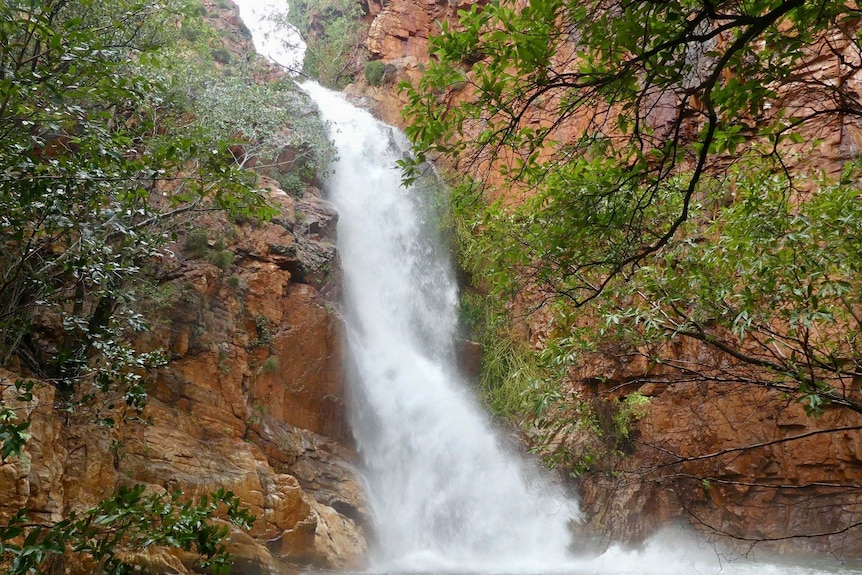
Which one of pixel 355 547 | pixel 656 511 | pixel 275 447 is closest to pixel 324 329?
pixel 275 447

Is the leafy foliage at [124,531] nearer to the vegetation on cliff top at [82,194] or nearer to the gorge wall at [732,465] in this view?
the vegetation on cliff top at [82,194]

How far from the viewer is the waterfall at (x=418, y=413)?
12.3 metres

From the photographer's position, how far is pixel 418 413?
1391cm

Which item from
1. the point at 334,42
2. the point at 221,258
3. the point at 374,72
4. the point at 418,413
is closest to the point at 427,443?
the point at 418,413

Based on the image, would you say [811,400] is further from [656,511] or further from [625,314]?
[656,511]

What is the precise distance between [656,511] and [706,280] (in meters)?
9.64

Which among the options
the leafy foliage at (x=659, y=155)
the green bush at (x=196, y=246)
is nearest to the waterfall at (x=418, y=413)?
the green bush at (x=196, y=246)

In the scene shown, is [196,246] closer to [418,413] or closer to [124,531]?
[418,413]

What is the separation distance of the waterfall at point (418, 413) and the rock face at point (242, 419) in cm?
99

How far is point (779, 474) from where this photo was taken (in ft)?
39.9

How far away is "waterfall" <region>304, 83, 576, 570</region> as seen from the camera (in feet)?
40.4

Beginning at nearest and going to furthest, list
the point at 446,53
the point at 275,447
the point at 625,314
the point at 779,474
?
the point at 446,53, the point at 625,314, the point at 275,447, the point at 779,474

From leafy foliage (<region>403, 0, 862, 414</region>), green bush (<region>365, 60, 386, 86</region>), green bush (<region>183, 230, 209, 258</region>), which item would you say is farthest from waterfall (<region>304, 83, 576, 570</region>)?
leafy foliage (<region>403, 0, 862, 414</region>)

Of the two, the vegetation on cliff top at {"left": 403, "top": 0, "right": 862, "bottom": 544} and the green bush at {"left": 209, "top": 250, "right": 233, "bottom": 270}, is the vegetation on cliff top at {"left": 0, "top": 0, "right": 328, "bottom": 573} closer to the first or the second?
the vegetation on cliff top at {"left": 403, "top": 0, "right": 862, "bottom": 544}
